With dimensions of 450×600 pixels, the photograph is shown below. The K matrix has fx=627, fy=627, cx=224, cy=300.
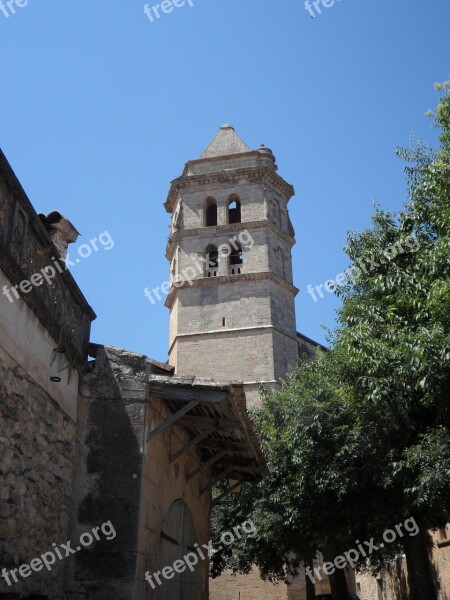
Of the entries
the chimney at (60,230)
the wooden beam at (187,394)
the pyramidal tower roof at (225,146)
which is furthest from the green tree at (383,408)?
the pyramidal tower roof at (225,146)

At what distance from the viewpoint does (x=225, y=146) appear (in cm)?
4103

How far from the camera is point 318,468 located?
559 inches

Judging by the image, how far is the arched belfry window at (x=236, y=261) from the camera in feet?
121

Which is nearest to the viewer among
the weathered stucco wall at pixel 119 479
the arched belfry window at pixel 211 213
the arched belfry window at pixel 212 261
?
the weathered stucco wall at pixel 119 479

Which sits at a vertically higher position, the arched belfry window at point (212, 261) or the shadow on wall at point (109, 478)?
the arched belfry window at point (212, 261)

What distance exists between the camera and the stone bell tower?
3438 centimetres

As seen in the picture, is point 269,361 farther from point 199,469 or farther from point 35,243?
point 35,243

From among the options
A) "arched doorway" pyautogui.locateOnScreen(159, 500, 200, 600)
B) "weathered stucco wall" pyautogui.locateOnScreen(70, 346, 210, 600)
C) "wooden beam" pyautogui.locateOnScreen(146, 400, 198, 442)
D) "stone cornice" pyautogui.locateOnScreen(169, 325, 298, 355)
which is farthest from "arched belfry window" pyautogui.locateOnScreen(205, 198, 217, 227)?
"wooden beam" pyautogui.locateOnScreen(146, 400, 198, 442)

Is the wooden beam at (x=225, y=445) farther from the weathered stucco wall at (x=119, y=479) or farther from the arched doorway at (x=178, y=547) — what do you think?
the weathered stucco wall at (x=119, y=479)

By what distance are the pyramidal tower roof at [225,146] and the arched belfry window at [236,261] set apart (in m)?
6.80

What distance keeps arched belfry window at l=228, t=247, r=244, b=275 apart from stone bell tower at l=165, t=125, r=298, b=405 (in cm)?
6

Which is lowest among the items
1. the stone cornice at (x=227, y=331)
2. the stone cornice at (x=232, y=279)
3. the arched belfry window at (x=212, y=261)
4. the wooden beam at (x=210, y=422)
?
the wooden beam at (x=210, y=422)

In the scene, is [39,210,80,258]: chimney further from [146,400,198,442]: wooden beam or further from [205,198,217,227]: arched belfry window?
[205,198,217,227]: arched belfry window

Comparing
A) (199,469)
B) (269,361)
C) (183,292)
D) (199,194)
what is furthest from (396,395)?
(199,194)
